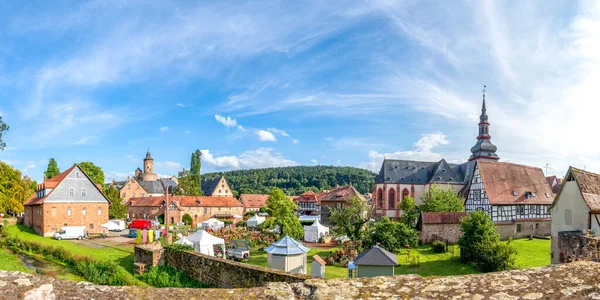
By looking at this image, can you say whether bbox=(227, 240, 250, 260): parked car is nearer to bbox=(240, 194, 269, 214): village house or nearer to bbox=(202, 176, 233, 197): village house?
bbox=(240, 194, 269, 214): village house

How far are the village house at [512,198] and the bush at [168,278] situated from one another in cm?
3282

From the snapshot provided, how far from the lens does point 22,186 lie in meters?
59.1

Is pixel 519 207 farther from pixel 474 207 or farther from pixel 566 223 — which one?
pixel 566 223

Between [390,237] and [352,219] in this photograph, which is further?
[352,219]

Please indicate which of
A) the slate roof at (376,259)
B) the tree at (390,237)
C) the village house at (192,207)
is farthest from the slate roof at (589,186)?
the village house at (192,207)

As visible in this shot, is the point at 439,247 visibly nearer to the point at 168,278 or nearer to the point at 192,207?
the point at 168,278

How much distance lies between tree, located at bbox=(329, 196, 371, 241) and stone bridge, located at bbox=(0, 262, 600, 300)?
31.1m

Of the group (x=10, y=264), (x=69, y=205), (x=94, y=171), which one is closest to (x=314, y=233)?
(x=10, y=264)

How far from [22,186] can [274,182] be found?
141 m

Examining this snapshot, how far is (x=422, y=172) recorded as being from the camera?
62250mm

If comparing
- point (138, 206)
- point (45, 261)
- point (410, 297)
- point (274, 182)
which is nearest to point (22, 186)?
point (138, 206)

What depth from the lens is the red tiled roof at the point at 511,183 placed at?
4141cm

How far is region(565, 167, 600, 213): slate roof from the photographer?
20703mm

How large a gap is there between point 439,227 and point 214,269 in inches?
996
